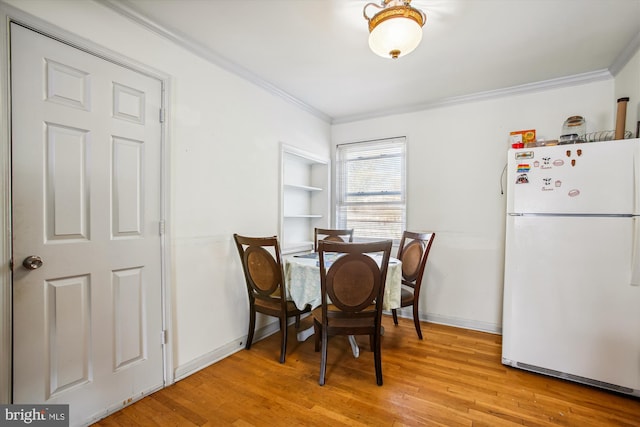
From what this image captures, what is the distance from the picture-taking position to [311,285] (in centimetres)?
235

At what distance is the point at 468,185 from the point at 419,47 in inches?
62.8

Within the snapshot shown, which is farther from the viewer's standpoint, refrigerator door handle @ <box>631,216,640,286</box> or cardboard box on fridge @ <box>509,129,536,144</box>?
cardboard box on fridge @ <box>509,129,536,144</box>

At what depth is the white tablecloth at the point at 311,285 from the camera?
2.33 m

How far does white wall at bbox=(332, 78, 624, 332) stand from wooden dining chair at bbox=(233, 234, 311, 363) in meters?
1.75

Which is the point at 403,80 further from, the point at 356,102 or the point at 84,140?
the point at 84,140

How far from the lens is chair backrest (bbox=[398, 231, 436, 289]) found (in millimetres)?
2836

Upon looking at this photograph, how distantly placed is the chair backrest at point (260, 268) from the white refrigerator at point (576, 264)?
6.08ft

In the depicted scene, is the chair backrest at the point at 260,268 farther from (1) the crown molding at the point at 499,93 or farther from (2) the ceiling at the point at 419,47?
(1) the crown molding at the point at 499,93

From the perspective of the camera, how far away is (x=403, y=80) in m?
2.80

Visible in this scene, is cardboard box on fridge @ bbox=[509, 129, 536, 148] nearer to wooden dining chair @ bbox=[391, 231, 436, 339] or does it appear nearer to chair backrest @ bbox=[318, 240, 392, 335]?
wooden dining chair @ bbox=[391, 231, 436, 339]

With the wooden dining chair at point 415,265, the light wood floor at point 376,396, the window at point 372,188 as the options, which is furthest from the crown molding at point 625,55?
the light wood floor at point 376,396

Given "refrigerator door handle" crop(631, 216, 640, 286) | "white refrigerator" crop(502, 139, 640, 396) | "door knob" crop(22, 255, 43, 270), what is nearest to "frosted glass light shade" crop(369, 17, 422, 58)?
"white refrigerator" crop(502, 139, 640, 396)

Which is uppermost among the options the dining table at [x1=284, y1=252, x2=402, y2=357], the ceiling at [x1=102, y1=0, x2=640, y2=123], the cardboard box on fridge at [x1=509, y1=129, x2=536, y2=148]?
the ceiling at [x1=102, y1=0, x2=640, y2=123]

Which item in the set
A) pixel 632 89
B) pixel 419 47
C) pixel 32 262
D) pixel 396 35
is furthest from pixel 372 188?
pixel 32 262
